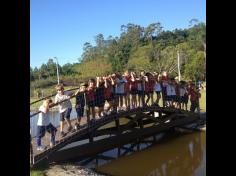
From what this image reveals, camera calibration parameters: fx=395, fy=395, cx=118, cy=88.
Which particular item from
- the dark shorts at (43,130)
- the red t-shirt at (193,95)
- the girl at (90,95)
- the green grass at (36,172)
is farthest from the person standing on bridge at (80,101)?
the red t-shirt at (193,95)

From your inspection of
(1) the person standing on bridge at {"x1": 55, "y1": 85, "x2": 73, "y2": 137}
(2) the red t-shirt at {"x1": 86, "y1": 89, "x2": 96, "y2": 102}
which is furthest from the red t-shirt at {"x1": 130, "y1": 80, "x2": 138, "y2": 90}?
(1) the person standing on bridge at {"x1": 55, "y1": 85, "x2": 73, "y2": 137}

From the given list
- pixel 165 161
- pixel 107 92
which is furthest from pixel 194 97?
pixel 107 92

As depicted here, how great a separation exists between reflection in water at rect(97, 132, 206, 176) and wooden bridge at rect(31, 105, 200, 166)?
90 cm

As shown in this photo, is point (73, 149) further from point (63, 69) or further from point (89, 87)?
point (63, 69)

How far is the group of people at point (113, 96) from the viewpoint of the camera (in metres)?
10.3

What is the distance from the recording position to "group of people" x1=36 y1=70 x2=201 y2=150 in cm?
1030

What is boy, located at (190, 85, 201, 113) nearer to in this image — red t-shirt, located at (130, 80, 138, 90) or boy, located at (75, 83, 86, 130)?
red t-shirt, located at (130, 80, 138, 90)

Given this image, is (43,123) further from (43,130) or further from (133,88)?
(133,88)

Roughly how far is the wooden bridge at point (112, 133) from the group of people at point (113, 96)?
0.21 m

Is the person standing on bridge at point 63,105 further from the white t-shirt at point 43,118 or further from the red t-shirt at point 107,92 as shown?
the red t-shirt at point 107,92

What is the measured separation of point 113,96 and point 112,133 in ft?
7.30

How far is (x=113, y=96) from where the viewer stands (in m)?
12.4
